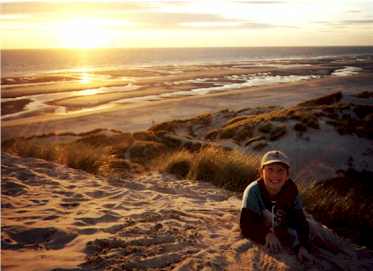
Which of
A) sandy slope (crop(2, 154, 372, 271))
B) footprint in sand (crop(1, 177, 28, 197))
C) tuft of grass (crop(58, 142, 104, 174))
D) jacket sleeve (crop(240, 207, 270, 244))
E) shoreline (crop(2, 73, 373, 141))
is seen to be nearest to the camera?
sandy slope (crop(2, 154, 372, 271))

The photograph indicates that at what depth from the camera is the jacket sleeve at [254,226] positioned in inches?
183

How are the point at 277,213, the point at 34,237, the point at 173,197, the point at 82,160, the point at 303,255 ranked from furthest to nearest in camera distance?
1. the point at 82,160
2. the point at 173,197
3. the point at 34,237
4. the point at 277,213
5. the point at 303,255

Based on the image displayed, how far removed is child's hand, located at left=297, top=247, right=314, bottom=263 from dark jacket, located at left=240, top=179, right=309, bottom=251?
0.10m

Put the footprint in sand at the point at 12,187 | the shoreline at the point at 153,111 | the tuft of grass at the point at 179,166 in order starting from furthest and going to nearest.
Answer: the shoreline at the point at 153,111, the tuft of grass at the point at 179,166, the footprint in sand at the point at 12,187

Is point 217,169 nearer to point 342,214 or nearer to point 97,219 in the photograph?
point 342,214

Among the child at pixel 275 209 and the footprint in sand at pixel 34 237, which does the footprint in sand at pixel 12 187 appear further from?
the child at pixel 275 209

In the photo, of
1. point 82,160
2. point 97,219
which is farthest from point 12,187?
point 82,160

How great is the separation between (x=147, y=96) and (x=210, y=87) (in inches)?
424

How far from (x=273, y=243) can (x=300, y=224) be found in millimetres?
379

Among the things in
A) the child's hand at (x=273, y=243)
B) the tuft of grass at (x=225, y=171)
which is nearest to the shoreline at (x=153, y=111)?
the tuft of grass at (x=225, y=171)

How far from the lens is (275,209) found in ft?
15.1

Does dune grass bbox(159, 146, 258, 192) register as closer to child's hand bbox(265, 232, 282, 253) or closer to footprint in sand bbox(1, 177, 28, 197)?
footprint in sand bbox(1, 177, 28, 197)

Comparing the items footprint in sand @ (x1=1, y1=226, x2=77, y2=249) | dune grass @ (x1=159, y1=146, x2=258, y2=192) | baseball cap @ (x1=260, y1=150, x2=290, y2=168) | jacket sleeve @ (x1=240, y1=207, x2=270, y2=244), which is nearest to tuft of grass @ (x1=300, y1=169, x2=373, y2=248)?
dune grass @ (x1=159, y1=146, x2=258, y2=192)

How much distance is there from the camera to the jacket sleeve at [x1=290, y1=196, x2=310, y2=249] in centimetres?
455
